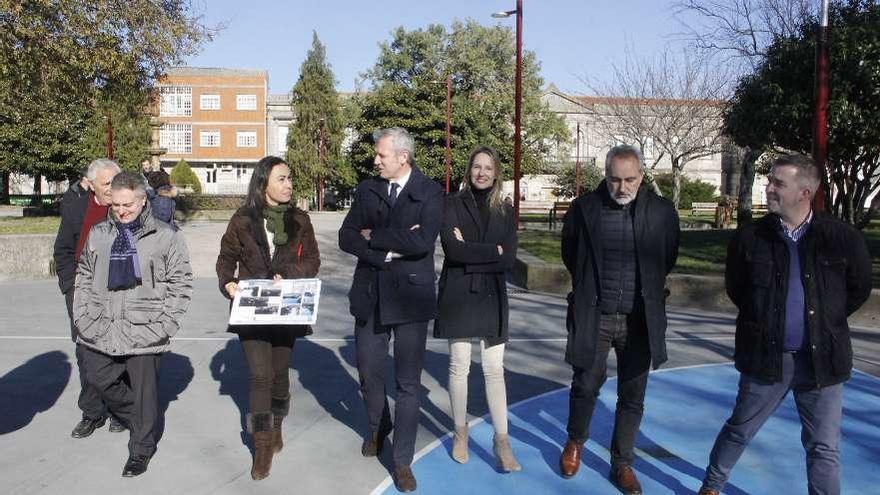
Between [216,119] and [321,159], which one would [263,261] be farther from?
[216,119]

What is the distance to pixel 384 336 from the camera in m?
4.63

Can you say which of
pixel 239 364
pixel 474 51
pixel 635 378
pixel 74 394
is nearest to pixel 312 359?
pixel 239 364

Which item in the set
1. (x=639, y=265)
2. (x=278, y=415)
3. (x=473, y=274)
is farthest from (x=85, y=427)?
(x=639, y=265)

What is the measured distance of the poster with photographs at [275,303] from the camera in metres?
4.42

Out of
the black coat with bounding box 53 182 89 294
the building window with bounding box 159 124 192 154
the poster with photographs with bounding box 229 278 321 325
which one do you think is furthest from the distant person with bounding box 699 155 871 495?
the building window with bounding box 159 124 192 154

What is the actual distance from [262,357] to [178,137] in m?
64.6

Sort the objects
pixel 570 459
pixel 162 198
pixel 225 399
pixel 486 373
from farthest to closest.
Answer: pixel 162 198 < pixel 225 399 < pixel 486 373 < pixel 570 459

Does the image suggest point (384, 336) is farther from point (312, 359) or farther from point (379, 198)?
point (312, 359)

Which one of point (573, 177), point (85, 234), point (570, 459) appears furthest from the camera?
point (573, 177)

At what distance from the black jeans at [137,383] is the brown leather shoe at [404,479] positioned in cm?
144

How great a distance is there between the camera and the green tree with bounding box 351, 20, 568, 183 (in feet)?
139

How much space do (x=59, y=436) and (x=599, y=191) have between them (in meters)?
3.68

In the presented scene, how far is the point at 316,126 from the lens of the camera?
5134 centimetres

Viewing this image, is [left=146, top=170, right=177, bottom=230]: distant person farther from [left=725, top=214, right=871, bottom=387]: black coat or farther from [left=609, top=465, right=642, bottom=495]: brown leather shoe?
[left=725, top=214, right=871, bottom=387]: black coat
